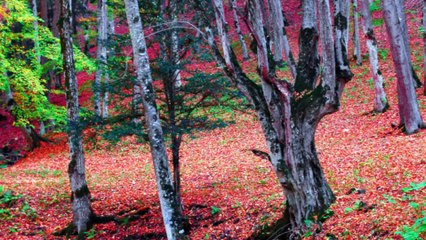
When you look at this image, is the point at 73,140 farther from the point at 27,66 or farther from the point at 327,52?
the point at 27,66

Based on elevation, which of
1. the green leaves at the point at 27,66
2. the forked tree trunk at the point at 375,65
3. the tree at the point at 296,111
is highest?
the green leaves at the point at 27,66

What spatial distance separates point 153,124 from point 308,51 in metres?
3.07

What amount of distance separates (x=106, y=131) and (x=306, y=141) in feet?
14.1

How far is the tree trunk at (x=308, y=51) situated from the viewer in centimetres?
722

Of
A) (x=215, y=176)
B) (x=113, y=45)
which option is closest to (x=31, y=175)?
(x=215, y=176)

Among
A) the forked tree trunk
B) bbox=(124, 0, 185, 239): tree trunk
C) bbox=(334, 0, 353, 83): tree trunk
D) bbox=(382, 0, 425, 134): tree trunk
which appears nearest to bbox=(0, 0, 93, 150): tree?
bbox=(124, 0, 185, 239): tree trunk

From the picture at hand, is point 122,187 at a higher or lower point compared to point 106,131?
lower

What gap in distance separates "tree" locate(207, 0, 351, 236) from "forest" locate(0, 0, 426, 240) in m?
0.02

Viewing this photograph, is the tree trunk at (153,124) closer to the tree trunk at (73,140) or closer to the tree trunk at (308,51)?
the tree trunk at (73,140)

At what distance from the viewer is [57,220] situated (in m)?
11.2

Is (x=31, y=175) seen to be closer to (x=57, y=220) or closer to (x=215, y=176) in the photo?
(x=57, y=220)

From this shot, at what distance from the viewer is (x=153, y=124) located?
26.3 feet

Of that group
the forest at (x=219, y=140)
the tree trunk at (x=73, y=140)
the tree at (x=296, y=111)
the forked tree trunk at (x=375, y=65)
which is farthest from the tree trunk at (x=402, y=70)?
the tree trunk at (x=73, y=140)

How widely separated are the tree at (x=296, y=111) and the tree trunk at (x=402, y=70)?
6.14 m
